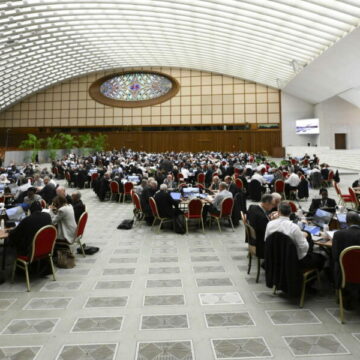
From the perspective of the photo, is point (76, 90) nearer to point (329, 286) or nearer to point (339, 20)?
point (339, 20)

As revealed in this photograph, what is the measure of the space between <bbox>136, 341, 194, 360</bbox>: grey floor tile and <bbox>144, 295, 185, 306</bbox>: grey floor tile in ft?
2.93

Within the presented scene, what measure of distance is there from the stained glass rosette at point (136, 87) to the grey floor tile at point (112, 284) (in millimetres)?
34136

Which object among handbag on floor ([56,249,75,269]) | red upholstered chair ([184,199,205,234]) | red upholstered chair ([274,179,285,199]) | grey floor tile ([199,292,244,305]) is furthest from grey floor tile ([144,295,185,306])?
red upholstered chair ([274,179,285,199])

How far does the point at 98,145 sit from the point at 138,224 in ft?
87.2

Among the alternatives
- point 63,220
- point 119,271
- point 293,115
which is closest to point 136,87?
point 293,115

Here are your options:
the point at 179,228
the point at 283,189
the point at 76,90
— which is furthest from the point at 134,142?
the point at 179,228

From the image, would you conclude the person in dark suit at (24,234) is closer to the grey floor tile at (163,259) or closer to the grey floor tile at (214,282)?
the grey floor tile at (163,259)

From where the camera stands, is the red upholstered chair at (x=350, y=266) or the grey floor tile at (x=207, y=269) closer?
the red upholstered chair at (x=350, y=266)

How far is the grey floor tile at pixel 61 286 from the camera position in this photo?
454 centimetres

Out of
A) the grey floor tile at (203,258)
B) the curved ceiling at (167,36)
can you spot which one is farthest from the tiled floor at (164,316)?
the curved ceiling at (167,36)

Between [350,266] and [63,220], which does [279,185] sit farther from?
[63,220]

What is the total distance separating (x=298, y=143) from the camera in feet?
114

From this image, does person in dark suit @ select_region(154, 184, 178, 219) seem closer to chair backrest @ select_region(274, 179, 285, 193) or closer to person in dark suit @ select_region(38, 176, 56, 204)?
person in dark suit @ select_region(38, 176, 56, 204)

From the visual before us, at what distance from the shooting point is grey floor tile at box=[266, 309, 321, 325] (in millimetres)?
3572
